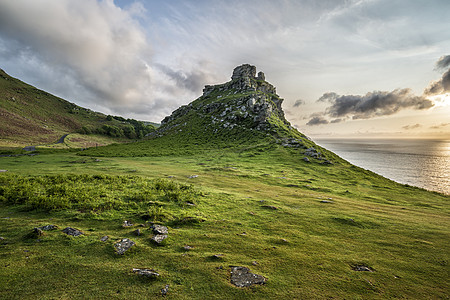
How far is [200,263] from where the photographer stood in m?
7.95

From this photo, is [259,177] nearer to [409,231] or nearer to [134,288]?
[409,231]

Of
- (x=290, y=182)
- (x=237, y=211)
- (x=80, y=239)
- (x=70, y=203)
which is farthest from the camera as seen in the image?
(x=290, y=182)

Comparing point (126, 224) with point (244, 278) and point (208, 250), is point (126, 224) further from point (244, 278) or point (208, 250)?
point (244, 278)

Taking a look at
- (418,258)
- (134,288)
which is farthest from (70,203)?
(418,258)

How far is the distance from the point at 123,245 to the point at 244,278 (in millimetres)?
5991

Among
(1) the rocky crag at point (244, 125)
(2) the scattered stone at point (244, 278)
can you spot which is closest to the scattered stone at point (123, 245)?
(2) the scattered stone at point (244, 278)

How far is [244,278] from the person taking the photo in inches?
280

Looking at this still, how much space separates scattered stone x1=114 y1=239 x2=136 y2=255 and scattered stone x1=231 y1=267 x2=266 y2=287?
5.08m

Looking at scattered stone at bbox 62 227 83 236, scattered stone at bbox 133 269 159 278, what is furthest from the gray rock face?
scattered stone at bbox 62 227 83 236

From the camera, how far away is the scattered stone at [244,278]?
6.84 metres

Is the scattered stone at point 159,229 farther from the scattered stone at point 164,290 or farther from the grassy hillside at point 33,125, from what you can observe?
the grassy hillside at point 33,125

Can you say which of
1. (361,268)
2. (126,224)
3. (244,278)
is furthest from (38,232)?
(361,268)

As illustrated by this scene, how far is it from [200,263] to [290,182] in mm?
29100

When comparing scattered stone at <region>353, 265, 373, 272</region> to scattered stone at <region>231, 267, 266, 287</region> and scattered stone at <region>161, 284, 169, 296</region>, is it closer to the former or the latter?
scattered stone at <region>231, 267, 266, 287</region>
